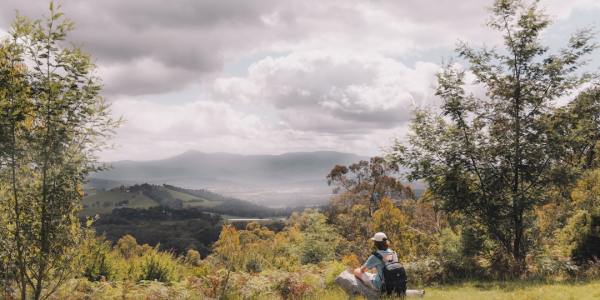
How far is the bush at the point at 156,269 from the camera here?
14398mm

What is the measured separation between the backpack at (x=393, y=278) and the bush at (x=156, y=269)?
26.6ft

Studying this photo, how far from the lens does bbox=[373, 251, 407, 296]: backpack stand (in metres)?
9.98

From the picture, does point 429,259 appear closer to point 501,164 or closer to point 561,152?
point 501,164

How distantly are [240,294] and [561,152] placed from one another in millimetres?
13247

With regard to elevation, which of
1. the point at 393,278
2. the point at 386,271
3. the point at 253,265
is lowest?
the point at 253,265

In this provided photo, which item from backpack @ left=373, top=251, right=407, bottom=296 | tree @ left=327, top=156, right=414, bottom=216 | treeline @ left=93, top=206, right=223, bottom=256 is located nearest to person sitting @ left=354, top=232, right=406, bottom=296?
backpack @ left=373, top=251, right=407, bottom=296

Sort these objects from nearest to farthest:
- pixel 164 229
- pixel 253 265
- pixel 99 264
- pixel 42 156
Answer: pixel 42 156
pixel 99 264
pixel 253 265
pixel 164 229

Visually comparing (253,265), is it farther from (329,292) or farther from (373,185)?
(373,185)

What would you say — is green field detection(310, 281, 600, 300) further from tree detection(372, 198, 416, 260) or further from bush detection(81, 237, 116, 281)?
tree detection(372, 198, 416, 260)

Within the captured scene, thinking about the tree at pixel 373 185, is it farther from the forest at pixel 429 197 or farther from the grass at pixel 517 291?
the grass at pixel 517 291

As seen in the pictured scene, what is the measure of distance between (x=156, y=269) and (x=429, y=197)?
11361 millimetres

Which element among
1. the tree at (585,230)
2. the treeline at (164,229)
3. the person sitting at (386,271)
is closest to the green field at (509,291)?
the person sitting at (386,271)

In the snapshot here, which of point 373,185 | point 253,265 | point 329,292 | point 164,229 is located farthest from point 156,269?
point 164,229

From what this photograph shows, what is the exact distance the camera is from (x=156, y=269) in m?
14.5
